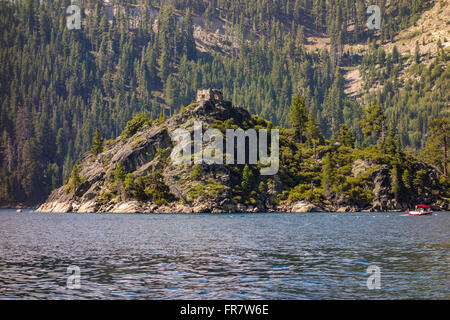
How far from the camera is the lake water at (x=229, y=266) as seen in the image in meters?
36.7

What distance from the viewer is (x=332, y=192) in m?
181

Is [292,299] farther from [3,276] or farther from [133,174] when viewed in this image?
[133,174]

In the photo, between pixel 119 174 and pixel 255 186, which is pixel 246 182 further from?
pixel 119 174

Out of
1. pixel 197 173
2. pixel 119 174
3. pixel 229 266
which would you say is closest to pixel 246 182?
pixel 197 173

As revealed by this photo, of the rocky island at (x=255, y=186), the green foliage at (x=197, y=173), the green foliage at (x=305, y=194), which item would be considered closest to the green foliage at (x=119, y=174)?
the rocky island at (x=255, y=186)

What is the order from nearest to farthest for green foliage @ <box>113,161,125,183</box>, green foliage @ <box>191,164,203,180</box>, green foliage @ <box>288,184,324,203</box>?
green foliage @ <box>288,184,324,203</box> < green foliage @ <box>191,164,203,180</box> < green foliage @ <box>113,161,125,183</box>

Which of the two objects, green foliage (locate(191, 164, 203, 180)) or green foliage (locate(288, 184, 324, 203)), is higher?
green foliage (locate(191, 164, 203, 180))

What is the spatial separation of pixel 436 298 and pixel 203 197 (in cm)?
14036

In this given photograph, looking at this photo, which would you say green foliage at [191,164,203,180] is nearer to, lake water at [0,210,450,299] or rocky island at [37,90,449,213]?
rocky island at [37,90,449,213]

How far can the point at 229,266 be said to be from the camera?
48.4 metres

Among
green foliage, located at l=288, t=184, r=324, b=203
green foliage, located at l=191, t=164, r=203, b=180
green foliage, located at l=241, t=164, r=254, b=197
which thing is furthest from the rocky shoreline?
green foliage, located at l=191, t=164, r=203, b=180

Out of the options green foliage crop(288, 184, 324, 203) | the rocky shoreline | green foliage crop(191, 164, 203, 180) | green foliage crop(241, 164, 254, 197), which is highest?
green foliage crop(191, 164, 203, 180)

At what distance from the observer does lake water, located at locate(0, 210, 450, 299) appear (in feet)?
120
